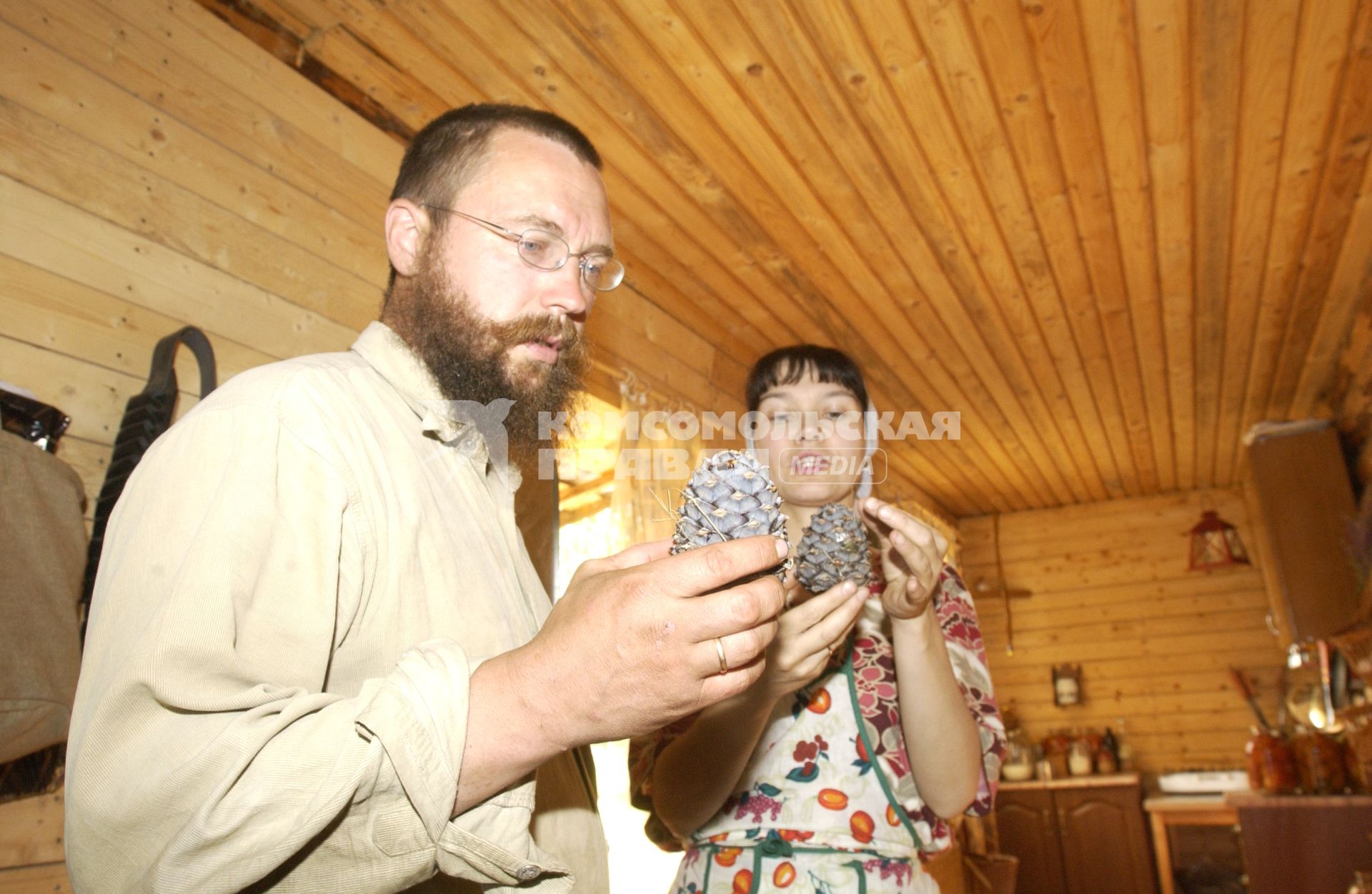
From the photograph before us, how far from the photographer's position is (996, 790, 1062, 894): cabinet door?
6715 mm

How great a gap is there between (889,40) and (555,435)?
1.89 m

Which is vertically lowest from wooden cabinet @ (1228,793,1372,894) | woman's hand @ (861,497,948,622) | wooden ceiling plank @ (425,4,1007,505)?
wooden cabinet @ (1228,793,1372,894)

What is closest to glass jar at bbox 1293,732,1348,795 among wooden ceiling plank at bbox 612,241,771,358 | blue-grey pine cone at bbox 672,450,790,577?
wooden ceiling plank at bbox 612,241,771,358

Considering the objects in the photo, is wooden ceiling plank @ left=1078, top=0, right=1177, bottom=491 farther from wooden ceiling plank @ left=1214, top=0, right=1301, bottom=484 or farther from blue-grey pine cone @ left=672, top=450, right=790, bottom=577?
blue-grey pine cone @ left=672, top=450, right=790, bottom=577

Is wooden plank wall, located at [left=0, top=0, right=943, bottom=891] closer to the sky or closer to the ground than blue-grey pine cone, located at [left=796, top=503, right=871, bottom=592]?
closer to the sky

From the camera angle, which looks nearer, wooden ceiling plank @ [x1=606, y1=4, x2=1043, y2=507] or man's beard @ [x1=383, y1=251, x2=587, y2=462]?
man's beard @ [x1=383, y1=251, x2=587, y2=462]

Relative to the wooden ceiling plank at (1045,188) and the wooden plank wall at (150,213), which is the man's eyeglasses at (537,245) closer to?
the wooden plank wall at (150,213)

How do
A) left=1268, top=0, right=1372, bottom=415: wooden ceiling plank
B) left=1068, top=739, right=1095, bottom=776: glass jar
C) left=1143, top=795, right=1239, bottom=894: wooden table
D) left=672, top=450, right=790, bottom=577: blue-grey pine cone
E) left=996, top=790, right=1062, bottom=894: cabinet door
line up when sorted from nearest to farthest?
left=672, top=450, right=790, bottom=577: blue-grey pine cone, left=1268, top=0, right=1372, bottom=415: wooden ceiling plank, left=1143, top=795, right=1239, bottom=894: wooden table, left=996, top=790, right=1062, bottom=894: cabinet door, left=1068, top=739, right=1095, bottom=776: glass jar

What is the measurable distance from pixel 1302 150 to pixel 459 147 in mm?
3425

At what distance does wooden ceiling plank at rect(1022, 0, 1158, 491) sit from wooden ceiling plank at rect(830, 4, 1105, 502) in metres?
0.21

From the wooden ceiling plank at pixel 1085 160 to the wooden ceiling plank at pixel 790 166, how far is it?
31.8 inches

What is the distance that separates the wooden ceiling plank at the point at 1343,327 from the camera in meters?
3.74

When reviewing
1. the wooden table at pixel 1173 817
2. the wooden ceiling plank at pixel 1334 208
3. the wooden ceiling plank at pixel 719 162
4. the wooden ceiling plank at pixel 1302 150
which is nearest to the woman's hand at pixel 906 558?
the wooden ceiling plank at pixel 719 162

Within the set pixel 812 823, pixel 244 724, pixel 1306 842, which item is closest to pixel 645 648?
pixel 244 724
